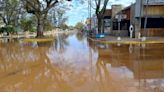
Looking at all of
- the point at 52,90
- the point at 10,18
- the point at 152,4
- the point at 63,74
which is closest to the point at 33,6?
the point at 152,4

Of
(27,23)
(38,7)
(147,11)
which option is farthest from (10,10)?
A: (147,11)

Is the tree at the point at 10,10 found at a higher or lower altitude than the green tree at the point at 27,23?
higher

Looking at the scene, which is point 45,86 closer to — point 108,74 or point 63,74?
point 63,74

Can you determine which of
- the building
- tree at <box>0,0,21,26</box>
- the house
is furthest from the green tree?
the building

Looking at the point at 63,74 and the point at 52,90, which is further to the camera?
the point at 63,74

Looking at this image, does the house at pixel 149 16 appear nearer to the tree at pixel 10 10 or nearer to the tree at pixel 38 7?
the tree at pixel 38 7

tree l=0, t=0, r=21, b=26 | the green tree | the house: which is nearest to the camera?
the house

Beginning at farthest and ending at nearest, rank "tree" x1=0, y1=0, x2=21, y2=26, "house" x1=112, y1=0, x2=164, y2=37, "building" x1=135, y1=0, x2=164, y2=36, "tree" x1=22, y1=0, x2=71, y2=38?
"tree" x1=0, y1=0, x2=21, y2=26
"tree" x1=22, y1=0, x2=71, y2=38
"house" x1=112, y1=0, x2=164, y2=37
"building" x1=135, y1=0, x2=164, y2=36

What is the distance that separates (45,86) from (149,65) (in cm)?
650

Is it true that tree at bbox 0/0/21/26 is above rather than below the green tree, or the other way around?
above

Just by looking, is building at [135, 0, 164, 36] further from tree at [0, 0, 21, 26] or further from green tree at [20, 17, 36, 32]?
green tree at [20, 17, 36, 32]

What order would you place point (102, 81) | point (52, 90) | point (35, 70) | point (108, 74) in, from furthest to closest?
point (35, 70) < point (108, 74) < point (102, 81) < point (52, 90)

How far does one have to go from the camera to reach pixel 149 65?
1447 centimetres

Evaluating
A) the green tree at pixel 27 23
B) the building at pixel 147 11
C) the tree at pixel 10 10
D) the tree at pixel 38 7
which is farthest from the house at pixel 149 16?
the green tree at pixel 27 23
